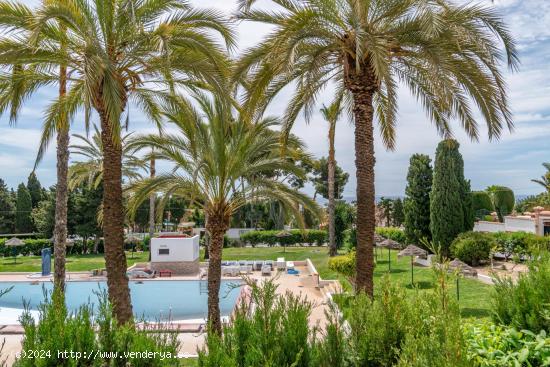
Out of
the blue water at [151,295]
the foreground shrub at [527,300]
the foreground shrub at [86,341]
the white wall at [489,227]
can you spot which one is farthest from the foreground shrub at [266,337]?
the white wall at [489,227]

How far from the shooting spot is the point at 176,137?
1126cm

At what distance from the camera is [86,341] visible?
4.03 metres

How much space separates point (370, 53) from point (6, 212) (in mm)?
49773

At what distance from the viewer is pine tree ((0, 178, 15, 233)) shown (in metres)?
46.1

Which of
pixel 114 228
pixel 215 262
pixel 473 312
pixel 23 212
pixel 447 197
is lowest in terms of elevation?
pixel 473 312

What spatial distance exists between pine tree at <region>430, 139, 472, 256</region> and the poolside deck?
623 centimetres

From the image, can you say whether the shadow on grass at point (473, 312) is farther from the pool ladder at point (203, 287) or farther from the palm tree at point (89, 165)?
the palm tree at point (89, 165)

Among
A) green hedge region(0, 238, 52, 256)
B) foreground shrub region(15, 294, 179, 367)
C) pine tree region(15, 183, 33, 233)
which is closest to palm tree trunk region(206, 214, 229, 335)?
foreground shrub region(15, 294, 179, 367)

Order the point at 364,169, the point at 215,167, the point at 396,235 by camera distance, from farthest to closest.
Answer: the point at 396,235, the point at 215,167, the point at 364,169

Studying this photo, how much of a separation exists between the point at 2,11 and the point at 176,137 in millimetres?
4762

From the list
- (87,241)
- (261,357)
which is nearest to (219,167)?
(261,357)

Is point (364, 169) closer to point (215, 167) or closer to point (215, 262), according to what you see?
point (215, 167)

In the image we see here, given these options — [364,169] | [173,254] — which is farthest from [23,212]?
[364,169]

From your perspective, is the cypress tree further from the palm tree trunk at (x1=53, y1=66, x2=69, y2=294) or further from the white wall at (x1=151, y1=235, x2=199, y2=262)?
the palm tree trunk at (x1=53, y1=66, x2=69, y2=294)
